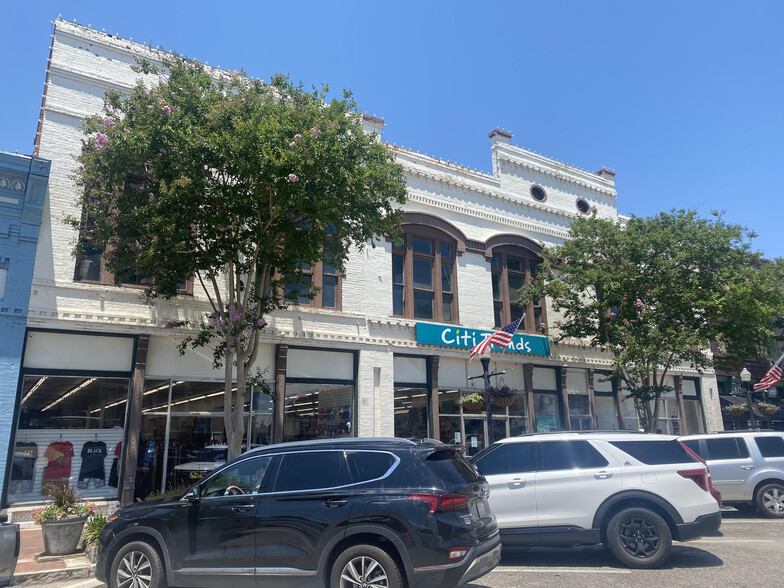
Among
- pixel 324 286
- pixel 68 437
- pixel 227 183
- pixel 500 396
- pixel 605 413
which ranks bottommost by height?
pixel 68 437

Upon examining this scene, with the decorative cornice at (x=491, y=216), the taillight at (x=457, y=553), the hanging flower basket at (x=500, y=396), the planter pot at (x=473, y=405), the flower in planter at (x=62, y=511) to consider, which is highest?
the decorative cornice at (x=491, y=216)

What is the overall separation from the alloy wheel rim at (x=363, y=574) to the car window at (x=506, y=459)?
3647 mm

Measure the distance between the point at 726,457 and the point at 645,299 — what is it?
7.15 meters

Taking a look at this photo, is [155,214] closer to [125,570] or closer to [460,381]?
[125,570]

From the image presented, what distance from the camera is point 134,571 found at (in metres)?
6.89

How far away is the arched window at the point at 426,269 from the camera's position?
1867cm

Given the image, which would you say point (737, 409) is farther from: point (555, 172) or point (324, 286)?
point (324, 286)

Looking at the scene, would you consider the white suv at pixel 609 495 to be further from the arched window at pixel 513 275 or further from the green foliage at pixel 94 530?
the arched window at pixel 513 275

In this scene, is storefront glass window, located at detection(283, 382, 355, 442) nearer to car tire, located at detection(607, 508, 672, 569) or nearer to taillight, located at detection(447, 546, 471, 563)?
car tire, located at detection(607, 508, 672, 569)

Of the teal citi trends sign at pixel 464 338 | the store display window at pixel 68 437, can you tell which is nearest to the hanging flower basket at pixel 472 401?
the teal citi trends sign at pixel 464 338

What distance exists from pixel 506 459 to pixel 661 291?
40.1 feet

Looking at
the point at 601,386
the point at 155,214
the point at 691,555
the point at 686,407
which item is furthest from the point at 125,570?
the point at 686,407

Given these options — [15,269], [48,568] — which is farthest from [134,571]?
[15,269]

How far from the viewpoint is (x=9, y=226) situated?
1321cm
